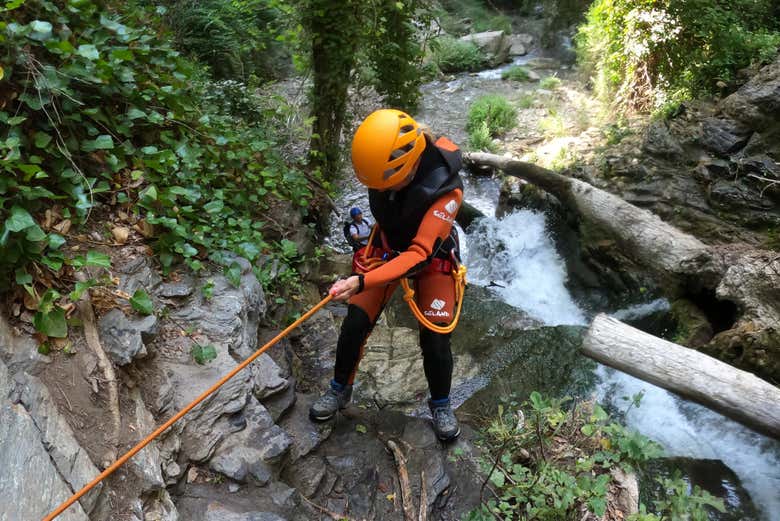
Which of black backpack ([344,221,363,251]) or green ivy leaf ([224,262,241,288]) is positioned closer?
green ivy leaf ([224,262,241,288])

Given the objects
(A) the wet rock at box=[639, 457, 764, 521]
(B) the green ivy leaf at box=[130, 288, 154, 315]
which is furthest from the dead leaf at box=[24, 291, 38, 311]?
(A) the wet rock at box=[639, 457, 764, 521]

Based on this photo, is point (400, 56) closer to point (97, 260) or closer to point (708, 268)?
point (708, 268)

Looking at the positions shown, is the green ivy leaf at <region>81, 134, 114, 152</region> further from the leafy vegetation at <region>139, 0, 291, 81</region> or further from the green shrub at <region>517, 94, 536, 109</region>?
the green shrub at <region>517, 94, 536, 109</region>

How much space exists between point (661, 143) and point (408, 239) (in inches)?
231

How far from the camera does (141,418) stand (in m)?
2.54

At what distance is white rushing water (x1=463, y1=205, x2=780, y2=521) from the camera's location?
13.7 feet

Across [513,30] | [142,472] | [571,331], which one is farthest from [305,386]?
[513,30]

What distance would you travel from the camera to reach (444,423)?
11.3 ft

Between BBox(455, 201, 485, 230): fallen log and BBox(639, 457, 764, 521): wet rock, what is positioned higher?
BBox(639, 457, 764, 521): wet rock

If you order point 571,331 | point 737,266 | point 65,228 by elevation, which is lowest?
point 571,331

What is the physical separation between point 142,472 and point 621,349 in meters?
3.42

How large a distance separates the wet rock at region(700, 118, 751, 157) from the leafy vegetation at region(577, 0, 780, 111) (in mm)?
1073

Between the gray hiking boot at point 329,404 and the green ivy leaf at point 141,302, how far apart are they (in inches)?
49.7

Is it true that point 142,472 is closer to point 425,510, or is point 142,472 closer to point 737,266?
point 425,510
